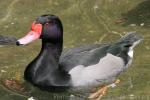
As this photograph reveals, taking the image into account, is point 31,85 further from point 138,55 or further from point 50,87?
point 138,55

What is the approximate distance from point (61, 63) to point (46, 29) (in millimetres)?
452

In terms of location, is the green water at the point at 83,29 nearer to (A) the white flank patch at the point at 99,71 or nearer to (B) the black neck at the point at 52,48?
(A) the white flank patch at the point at 99,71

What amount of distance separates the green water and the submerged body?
0.56ft

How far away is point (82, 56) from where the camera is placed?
20.7ft

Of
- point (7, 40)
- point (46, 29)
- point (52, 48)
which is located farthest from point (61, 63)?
point (7, 40)

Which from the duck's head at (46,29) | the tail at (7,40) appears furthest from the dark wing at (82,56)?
the tail at (7,40)

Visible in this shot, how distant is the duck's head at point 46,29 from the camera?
6.25 metres

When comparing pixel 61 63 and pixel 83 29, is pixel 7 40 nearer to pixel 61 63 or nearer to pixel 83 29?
pixel 83 29

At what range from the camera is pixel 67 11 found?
866 cm

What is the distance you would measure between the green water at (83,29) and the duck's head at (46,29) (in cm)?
63

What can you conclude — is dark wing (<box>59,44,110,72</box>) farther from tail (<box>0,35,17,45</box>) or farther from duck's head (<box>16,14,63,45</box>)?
tail (<box>0,35,17,45</box>)

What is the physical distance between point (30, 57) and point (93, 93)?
1.28 meters

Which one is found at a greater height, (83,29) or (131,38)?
(131,38)

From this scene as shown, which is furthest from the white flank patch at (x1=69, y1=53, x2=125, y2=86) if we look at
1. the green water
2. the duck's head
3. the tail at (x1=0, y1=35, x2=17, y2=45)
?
the tail at (x1=0, y1=35, x2=17, y2=45)
